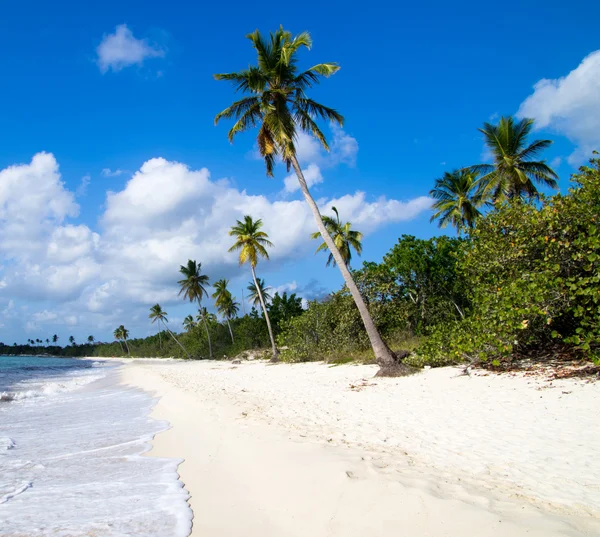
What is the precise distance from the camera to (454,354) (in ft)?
32.9

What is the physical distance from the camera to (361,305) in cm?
1168

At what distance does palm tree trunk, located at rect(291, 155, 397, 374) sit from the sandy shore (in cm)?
268

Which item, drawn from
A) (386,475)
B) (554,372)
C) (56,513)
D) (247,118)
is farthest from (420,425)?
(247,118)

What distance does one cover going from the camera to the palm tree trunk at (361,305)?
1107cm

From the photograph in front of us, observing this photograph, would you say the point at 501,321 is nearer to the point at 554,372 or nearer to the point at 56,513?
the point at 554,372

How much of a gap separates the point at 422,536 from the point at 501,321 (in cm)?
724

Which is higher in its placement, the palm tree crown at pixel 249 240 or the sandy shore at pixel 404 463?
the palm tree crown at pixel 249 240

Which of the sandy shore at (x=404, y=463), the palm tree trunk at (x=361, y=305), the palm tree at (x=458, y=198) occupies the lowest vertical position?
the sandy shore at (x=404, y=463)

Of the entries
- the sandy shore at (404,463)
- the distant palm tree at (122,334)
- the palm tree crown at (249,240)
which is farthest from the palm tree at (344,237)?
the distant palm tree at (122,334)

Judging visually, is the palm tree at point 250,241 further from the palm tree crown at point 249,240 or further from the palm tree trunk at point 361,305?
the palm tree trunk at point 361,305

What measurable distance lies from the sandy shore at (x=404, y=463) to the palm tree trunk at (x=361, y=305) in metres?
2.68

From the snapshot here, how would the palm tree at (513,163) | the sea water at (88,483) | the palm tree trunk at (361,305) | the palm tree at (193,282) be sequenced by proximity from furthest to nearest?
the palm tree at (193,282) → the palm tree at (513,163) → the palm tree trunk at (361,305) → the sea water at (88,483)

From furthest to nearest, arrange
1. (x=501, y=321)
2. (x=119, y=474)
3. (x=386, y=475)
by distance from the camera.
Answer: (x=501, y=321) → (x=119, y=474) → (x=386, y=475)

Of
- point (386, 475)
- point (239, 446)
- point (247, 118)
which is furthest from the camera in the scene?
point (247, 118)
